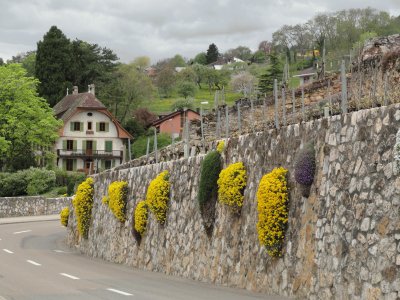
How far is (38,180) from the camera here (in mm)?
68125

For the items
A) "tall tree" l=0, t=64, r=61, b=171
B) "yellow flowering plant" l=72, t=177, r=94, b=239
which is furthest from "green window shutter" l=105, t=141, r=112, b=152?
"yellow flowering plant" l=72, t=177, r=94, b=239

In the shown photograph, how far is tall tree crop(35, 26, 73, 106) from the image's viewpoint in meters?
99.6

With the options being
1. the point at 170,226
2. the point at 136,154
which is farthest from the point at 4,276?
the point at 136,154

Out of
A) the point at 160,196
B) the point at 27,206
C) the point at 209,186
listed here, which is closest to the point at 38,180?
the point at 27,206

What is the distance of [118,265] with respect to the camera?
82.7 feet

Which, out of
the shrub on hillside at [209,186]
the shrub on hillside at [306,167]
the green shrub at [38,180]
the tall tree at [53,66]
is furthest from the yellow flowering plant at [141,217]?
the tall tree at [53,66]

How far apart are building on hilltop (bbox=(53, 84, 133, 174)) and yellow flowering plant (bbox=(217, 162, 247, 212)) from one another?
77.8m

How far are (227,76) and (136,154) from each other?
5043cm

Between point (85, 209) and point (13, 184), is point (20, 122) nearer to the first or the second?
point (13, 184)

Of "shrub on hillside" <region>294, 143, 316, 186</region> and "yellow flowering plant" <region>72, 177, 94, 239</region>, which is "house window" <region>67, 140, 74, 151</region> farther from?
"shrub on hillside" <region>294, 143, 316, 186</region>

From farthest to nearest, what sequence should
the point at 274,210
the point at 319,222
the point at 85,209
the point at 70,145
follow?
the point at 70,145, the point at 85,209, the point at 274,210, the point at 319,222

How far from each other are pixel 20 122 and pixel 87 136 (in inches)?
872

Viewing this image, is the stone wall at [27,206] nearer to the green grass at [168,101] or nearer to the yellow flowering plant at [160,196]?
the yellow flowering plant at [160,196]

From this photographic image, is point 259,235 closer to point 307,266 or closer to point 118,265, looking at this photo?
point 307,266
